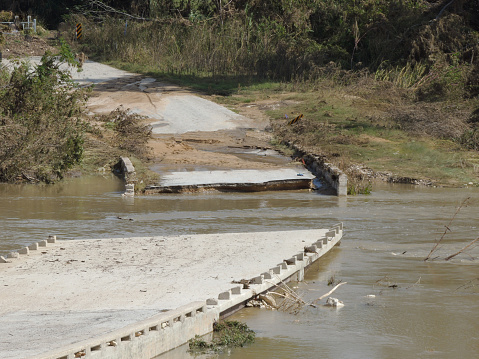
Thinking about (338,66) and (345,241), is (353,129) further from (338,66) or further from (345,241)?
(345,241)

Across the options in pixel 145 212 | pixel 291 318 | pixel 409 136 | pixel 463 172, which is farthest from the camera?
pixel 409 136

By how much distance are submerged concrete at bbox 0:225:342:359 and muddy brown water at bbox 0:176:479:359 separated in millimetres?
316

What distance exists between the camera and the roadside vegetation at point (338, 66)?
2033cm

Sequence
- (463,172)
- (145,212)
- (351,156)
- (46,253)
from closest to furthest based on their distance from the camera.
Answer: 1. (46,253)
2. (145,212)
3. (463,172)
4. (351,156)

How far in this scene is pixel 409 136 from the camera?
837 inches

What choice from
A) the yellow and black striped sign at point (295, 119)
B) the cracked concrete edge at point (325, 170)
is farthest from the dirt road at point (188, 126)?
the yellow and black striped sign at point (295, 119)

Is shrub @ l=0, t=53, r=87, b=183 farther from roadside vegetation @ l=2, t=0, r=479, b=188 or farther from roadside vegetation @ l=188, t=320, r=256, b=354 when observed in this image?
roadside vegetation @ l=188, t=320, r=256, b=354

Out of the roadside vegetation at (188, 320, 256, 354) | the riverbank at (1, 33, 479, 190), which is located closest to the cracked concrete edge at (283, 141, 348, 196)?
the riverbank at (1, 33, 479, 190)

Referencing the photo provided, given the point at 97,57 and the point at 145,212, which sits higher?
the point at 97,57

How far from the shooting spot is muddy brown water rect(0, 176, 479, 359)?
689 centimetres

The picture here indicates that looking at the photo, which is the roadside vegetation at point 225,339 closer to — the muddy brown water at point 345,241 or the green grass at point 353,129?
the muddy brown water at point 345,241

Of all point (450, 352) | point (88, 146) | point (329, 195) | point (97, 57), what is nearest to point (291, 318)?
point (450, 352)

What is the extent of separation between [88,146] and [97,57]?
56.1ft

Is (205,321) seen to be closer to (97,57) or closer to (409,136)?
(409,136)
